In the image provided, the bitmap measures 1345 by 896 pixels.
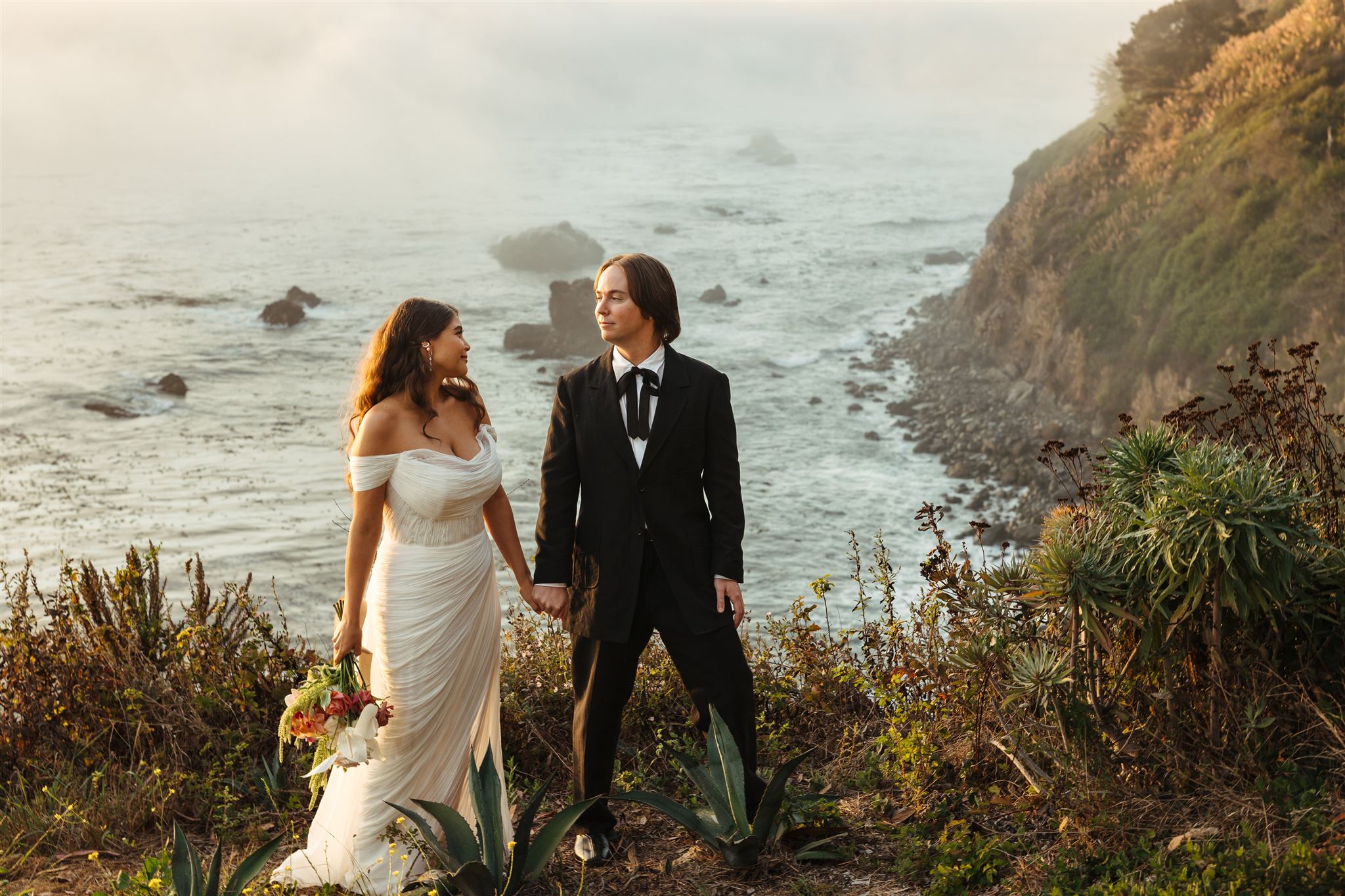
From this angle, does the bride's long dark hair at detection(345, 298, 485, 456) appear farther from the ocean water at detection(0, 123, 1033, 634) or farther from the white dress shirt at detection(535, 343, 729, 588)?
the ocean water at detection(0, 123, 1033, 634)

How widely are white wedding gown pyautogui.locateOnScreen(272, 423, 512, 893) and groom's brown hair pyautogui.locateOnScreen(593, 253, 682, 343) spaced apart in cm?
81

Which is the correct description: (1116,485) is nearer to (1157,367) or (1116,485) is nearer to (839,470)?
(1157,367)

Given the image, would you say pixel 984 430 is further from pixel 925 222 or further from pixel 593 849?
pixel 925 222

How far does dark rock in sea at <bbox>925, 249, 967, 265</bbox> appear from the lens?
5553 cm

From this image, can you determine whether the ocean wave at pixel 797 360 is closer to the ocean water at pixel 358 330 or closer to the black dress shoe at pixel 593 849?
the ocean water at pixel 358 330

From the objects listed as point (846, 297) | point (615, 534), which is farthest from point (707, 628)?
point (846, 297)

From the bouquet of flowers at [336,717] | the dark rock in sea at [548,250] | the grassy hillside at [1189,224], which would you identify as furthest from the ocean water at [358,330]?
the bouquet of flowers at [336,717]

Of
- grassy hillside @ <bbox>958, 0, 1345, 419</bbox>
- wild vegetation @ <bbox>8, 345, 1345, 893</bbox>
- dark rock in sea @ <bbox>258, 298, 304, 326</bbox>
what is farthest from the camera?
dark rock in sea @ <bbox>258, 298, 304, 326</bbox>

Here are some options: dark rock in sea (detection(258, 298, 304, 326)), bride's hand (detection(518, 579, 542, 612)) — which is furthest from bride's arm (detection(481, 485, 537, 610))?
dark rock in sea (detection(258, 298, 304, 326))

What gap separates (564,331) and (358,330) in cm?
1055

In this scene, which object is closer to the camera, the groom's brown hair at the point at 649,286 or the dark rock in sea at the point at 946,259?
the groom's brown hair at the point at 649,286

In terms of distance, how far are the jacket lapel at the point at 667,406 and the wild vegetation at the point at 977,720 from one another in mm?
981

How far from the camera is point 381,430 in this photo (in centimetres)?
399

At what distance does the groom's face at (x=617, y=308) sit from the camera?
3.92 metres
